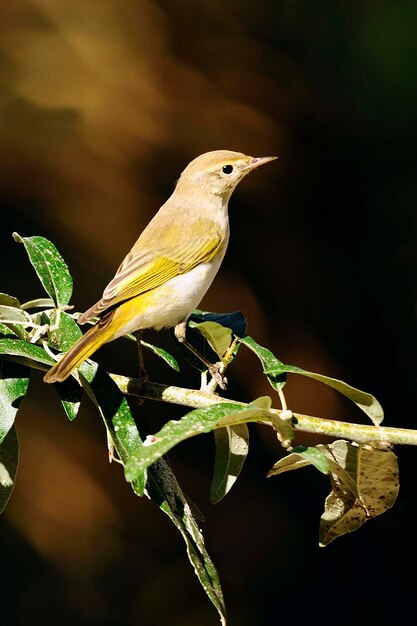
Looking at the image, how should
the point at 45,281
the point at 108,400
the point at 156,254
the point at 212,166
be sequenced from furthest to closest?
1. the point at 212,166
2. the point at 156,254
3. the point at 45,281
4. the point at 108,400

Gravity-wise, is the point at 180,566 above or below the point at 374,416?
below

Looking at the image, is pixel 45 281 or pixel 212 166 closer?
pixel 45 281

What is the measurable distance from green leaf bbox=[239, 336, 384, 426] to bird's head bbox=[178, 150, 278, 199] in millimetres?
826

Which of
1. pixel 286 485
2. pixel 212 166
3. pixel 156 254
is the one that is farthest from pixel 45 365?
pixel 286 485

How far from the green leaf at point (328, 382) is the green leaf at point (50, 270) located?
14.3 inches

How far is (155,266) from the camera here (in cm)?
220

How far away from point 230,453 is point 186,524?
182 mm

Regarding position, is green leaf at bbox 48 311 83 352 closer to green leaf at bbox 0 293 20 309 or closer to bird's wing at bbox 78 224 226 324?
green leaf at bbox 0 293 20 309

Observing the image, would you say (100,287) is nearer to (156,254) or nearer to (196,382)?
(196,382)

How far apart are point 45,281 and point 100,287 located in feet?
6.49

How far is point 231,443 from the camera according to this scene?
158 centimetres

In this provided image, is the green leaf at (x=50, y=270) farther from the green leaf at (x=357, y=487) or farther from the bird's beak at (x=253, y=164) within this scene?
the bird's beak at (x=253, y=164)

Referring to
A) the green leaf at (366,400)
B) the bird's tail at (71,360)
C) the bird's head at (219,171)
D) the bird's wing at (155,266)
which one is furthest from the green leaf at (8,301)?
the bird's head at (219,171)

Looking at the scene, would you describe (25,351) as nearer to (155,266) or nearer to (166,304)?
(166,304)
